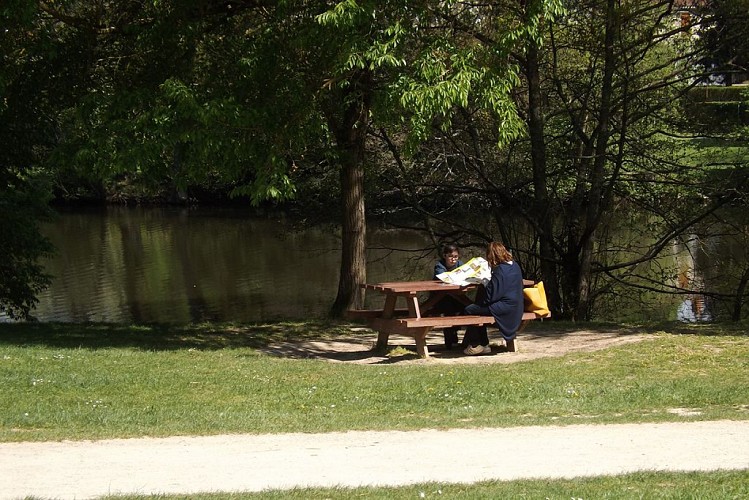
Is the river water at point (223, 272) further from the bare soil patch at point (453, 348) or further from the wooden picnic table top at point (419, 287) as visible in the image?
the wooden picnic table top at point (419, 287)

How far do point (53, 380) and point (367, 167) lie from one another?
942 centimetres

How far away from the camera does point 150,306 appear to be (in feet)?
85.4

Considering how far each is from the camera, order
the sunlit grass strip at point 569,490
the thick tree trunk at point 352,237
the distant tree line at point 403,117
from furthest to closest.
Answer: the thick tree trunk at point 352,237 → the distant tree line at point 403,117 → the sunlit grass strip at point 569,490

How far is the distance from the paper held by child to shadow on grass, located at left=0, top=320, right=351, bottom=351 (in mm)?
3318

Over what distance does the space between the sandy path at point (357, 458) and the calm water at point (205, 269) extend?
46.1 feet

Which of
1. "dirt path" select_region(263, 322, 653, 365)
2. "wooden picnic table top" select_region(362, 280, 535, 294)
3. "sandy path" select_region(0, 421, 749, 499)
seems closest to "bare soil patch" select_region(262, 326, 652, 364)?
"dirt path" select_region(263, 322, 653, 365)

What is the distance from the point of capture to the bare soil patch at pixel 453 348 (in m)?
12.8

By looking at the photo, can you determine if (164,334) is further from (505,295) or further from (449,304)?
(505,295)

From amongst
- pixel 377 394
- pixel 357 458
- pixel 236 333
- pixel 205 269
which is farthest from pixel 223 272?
pixel 357 458

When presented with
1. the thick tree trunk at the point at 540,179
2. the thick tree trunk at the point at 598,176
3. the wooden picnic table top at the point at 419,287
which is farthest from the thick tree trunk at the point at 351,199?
the thick tree trunk at the point at 598,176

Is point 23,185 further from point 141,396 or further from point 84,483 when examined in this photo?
point 84,483

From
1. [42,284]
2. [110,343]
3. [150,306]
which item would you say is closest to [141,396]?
[110,343]

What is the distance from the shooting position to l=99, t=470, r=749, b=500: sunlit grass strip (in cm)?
610

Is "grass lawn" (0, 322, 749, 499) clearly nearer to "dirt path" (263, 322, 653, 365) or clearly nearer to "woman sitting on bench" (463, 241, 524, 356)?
"dirt path" (263, 322, 653, 365)
